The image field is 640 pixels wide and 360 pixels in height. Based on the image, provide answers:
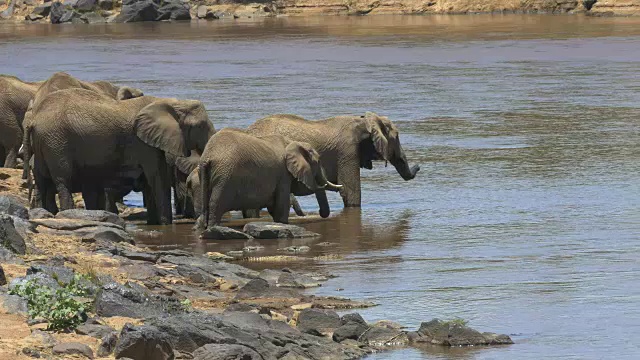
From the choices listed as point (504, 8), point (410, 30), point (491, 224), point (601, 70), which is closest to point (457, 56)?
point (601, 70)

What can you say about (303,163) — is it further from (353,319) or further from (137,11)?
(137,11)

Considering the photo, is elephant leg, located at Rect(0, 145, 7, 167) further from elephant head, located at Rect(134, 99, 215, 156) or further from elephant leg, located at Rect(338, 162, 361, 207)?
elephant leg, located at Rect(338, 162, 361, 207)

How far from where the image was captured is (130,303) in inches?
412

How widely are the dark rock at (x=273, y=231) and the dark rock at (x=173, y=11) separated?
82400mm

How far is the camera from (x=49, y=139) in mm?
17516

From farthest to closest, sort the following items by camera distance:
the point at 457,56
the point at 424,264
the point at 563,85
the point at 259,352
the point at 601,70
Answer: the point at 457,56 < the point at 601,70 < the point at 563,85 < the point at 424,264 < the point at 259,352

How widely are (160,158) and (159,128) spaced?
2.02 ft

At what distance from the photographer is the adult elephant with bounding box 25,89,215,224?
57.5 feet

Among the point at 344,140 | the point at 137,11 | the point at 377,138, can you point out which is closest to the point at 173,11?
the point at 137,11

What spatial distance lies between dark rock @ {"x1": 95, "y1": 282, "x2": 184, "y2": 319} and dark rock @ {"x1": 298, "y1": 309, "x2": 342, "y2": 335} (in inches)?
36.7

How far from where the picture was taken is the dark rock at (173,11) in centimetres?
9819

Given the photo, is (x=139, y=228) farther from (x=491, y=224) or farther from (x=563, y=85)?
(x=563, y=85)

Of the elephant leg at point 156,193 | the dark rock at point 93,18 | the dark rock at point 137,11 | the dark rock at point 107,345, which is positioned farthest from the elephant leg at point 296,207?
the dark rock at point 93,18

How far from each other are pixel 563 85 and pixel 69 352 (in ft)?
98.8
